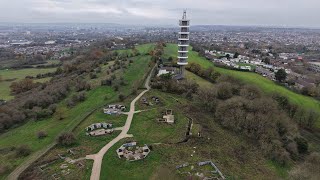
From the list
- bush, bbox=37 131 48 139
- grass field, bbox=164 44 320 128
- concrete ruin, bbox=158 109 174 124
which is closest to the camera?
bush, bbox=37 131 48 139

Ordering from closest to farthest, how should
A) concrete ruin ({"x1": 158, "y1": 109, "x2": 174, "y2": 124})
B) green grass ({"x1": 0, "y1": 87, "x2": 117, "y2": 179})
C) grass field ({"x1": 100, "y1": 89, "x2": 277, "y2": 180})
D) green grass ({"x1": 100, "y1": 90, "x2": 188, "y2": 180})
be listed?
green grass ({"x1": 100, "y1": 90, "x2": 188, "y2": 180}) < grass field ({"x1": 100, "y1": 89, "x2": 277, "y2": 180}) < green grass ({"x1": 0, "y1": 87, "x2": 117, "y2": 179}) < concrete ruin ({"x1": 158, "y1": 109, "x2": 174, "y2": 124})

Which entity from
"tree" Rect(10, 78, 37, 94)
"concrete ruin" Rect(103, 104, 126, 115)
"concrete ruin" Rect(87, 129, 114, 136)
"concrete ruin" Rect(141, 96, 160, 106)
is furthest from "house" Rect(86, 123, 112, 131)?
"tree" Rect(10, 78, 37, 94)

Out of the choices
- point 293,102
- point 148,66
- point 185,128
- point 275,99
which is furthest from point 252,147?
point 148,66

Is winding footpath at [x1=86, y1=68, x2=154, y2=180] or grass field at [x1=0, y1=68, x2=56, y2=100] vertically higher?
winding footpath at [x1=86, y1=68, x2=154, y2=180]

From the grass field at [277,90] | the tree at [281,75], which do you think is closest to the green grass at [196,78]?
the grass field at [277,90]

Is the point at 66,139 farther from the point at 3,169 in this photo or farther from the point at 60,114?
Answer: the point at 60,114

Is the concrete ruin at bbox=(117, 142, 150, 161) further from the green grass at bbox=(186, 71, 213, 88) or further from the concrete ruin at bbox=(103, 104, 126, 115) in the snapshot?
the green grass at bbox=(186, 71, 213, 88)
